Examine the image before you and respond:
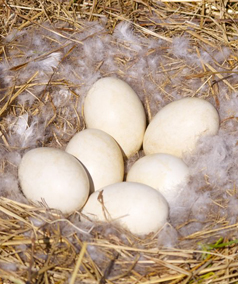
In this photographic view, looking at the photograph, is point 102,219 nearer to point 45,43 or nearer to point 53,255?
point 53,255

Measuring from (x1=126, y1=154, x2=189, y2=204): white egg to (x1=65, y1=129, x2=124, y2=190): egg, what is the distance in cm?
9

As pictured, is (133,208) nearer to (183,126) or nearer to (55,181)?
(55,181)

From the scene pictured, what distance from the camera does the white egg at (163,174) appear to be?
1.88 metres

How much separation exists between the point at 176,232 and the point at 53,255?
0.47 m

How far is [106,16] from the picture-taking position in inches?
95.0

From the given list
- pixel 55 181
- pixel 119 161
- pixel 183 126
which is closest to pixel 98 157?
pixel 119 161

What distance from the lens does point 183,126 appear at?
80.0 inches

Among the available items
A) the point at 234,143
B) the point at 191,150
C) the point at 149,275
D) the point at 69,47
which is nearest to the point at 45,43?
the point at 69,47

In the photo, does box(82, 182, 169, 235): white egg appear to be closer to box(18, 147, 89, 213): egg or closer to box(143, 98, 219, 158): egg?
box(18, 147, 89, 213): egg

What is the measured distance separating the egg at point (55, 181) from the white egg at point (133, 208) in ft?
0.26

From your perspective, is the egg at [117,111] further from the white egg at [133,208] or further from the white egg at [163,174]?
the white egg at [133,208]

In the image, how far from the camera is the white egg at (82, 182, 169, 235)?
1.69 meters

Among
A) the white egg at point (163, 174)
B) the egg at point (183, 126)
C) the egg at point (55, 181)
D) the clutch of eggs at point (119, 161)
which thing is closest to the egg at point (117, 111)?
the clutch of eggs at point (119, 161)

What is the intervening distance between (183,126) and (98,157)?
16.2 inches
